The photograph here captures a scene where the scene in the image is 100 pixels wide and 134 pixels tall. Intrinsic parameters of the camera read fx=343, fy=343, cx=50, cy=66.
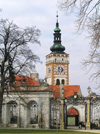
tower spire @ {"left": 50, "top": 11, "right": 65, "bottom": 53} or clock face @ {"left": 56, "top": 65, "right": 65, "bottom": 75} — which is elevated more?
tower spire @ {"left": 50, "top": 11, "right": 65, "bottom": 53}

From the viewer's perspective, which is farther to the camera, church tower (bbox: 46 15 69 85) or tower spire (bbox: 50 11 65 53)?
church tower (bbox: 46 15 69 85)

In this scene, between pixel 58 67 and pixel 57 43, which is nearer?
pixel 57 43

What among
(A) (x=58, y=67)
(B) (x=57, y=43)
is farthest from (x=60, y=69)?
(B) (x=57, y=43)

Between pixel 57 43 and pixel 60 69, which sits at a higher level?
pixel 57 43

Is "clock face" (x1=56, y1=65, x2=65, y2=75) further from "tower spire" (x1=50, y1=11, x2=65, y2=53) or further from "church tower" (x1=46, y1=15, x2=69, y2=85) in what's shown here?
"tower spire" (x1=50, y1=11, x2=65, y2=53)

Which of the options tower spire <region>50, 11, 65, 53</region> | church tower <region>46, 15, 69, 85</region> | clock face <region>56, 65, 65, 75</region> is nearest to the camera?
tower spire <region>50, 11, 65, 53</region>

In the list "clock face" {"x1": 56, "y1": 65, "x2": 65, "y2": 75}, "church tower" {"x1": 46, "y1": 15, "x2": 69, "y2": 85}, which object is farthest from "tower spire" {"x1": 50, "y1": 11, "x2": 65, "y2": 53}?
"clock face" {"x1": 56, "y1": 65, "x2": 65, "y2": 75}

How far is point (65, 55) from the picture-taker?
113 metres

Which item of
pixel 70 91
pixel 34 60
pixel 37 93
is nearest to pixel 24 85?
pixel 37 93

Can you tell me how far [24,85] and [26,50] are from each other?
8832 mm

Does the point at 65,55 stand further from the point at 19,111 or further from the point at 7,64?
the point at 7,64

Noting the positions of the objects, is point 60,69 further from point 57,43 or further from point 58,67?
point 57,43

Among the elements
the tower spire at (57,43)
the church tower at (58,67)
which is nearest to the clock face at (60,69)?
the church tower at (58,67)

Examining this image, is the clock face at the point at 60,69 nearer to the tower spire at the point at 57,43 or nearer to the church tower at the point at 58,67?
the church tower at the point at 58,67
